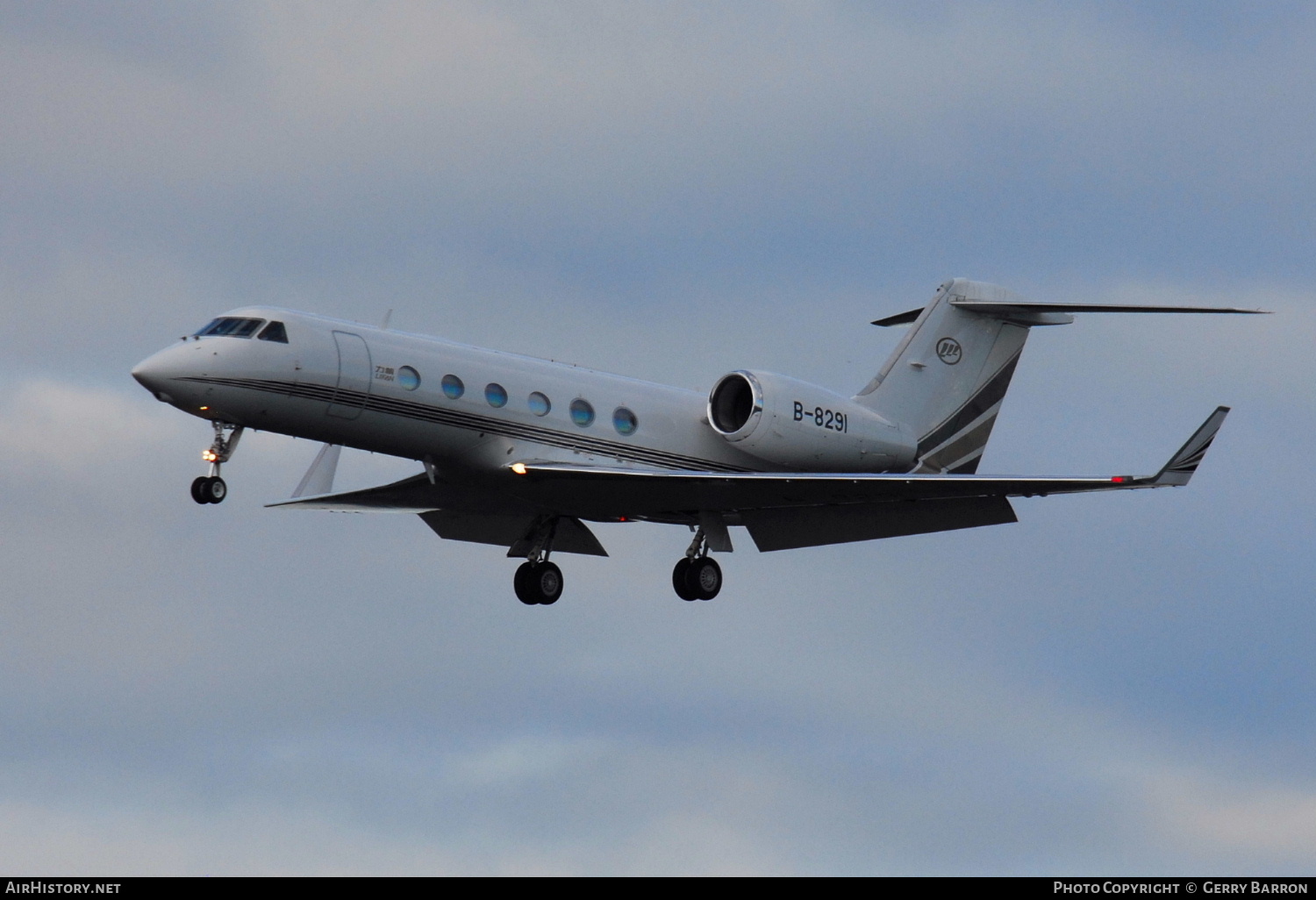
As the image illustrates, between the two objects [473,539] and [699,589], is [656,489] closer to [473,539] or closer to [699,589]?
[699,589]

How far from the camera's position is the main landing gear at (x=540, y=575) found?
28.9m

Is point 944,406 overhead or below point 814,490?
overhead

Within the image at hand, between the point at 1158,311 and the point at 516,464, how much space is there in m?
10.2

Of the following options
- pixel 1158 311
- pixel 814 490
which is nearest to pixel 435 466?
pixel 814 490

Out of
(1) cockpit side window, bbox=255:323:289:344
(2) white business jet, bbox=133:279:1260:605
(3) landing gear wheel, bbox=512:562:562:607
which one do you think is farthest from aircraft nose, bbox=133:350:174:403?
(3) landing gear wheel, bbox=512:562:562:607

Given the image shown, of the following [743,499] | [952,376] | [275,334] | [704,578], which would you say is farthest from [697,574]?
[275,334]

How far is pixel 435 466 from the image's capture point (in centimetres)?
2612

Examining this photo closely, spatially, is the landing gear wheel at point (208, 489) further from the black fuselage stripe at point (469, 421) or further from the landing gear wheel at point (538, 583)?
the landing gear wheel at point (538, 583)

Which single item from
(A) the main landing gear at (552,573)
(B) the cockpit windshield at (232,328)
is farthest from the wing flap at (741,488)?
(B) the cockpit windshield at (232,328)

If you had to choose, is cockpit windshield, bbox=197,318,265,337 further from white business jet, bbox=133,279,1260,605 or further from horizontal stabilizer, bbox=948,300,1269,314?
horizontal stabilizer, bbox=948,300,1269,314

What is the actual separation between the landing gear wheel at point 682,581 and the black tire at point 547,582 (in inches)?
77.2

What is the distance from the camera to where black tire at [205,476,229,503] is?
23750mm

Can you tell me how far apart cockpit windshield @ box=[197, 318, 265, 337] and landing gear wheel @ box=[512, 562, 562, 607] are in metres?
6.51

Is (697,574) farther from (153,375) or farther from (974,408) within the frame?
(153,375)
